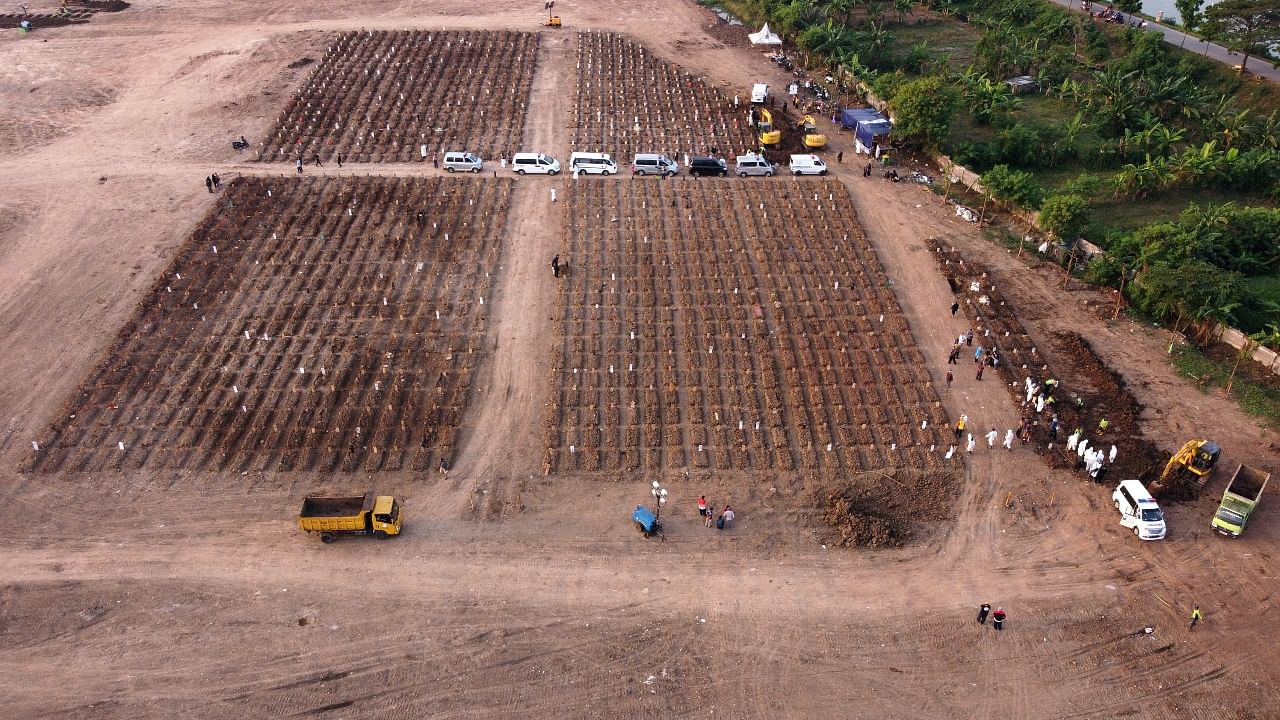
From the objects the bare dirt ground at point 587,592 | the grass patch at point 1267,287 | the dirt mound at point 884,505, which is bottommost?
the bare dirt ground at point 587,592

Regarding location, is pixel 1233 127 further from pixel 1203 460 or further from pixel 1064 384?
pixel 1203 460

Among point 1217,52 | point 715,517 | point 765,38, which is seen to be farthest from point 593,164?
point 1217,52

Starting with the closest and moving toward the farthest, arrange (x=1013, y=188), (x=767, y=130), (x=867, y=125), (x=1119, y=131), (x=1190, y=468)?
(x=1190, y=468)
(x=1013, y=188)
(x=867, y=125)
(x=1119, y=131)
(x=767, y=130)

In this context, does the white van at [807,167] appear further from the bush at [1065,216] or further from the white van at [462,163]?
the white van at [462,163]

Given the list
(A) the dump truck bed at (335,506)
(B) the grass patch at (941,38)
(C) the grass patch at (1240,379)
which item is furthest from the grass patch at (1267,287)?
(A) the dump truck bed at (335,506)

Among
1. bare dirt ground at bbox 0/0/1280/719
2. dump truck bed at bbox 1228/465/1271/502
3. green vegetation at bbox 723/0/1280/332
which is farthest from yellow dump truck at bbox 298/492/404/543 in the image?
green vegetation at bbox 723/0/1280/332

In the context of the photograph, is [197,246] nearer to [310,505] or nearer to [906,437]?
[310,505]

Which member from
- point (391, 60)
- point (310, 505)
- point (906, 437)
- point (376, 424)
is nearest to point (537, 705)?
point (310, 505)
